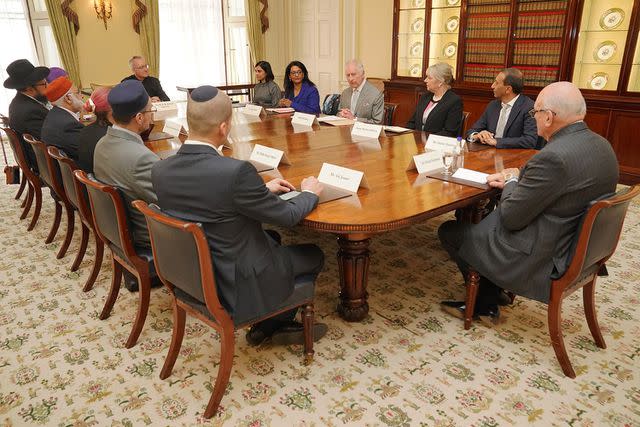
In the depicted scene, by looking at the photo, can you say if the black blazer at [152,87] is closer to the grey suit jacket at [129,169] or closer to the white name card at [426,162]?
the grey suit jacket at [129,169]

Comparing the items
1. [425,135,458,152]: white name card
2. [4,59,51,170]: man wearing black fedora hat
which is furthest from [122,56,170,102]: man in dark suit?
[425,135,458,152]: white name card

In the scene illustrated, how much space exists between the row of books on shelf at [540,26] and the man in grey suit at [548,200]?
349 cm

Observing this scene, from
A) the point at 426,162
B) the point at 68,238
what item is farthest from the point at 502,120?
the point at 68,238

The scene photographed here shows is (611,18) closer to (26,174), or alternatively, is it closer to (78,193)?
(78,193)

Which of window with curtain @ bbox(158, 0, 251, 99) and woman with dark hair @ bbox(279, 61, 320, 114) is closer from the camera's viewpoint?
woman with dark hair @ bbox(279, 61, 320, 114)

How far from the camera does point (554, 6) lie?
4.91 meters

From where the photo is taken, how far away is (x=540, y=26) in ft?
16.6

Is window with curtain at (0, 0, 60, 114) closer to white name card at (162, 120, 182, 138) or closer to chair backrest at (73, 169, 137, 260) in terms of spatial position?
white name card at (162, 120, 182, 138)

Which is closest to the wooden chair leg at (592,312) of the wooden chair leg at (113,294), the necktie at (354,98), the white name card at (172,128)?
the wooden chair leg at (113,294)

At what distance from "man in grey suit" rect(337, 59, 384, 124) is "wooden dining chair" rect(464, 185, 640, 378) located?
2606 millimetres

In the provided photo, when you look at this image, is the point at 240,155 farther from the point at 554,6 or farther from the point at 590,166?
the point at 554,6

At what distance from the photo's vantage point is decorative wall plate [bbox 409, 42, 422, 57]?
6.29 meters

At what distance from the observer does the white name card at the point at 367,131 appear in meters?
3.63

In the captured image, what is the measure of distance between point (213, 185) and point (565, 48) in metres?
4.57
